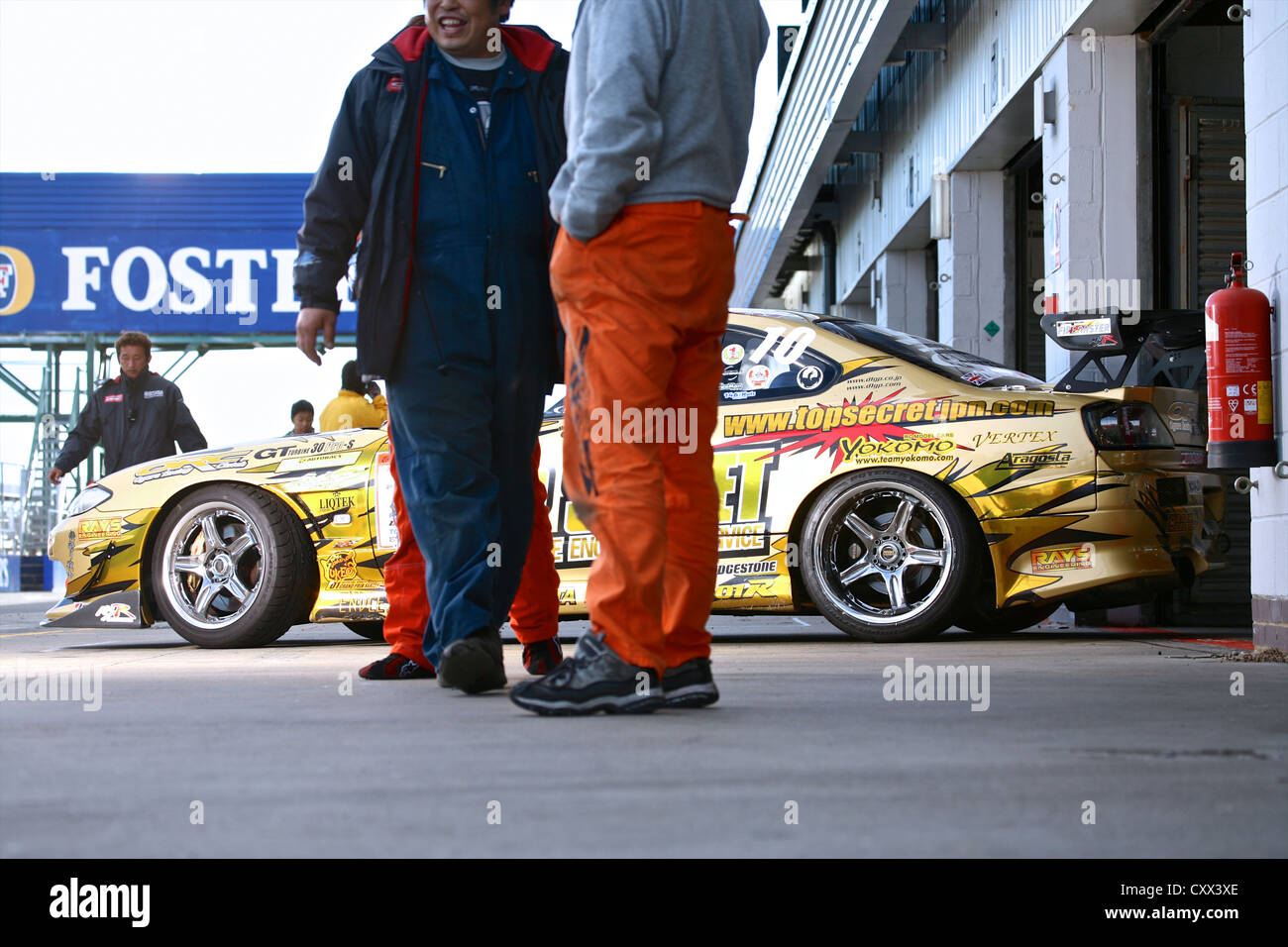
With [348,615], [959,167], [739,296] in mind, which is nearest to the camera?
[348,615]

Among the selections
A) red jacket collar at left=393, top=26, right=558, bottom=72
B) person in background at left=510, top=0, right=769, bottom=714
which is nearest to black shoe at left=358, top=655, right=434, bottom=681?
person in background at left=510, top=0, right=769, bottom=714

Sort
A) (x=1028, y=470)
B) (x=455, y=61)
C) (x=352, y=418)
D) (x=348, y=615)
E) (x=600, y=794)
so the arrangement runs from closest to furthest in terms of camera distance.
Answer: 1. (x=600, y=794)
2. (x=455, y=61)
3. (x=1028, y=470)
4. (x=348, y=615)
5. (x=352, y=418)

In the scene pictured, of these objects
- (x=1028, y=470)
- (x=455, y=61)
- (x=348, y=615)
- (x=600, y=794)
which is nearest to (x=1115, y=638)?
(x=1028, y=470)

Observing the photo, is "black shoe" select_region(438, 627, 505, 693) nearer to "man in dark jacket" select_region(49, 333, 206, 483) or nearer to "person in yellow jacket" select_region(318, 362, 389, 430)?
"person in yellow jacket" select_region(318, 362, 389, 430)

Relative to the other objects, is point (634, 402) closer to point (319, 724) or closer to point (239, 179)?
point (319, 724)

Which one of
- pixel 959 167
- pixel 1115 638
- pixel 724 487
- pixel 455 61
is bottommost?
pixel 1115 638

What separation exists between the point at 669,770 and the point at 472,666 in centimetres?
142

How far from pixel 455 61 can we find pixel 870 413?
8.35ft

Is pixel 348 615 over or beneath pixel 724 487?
beneath

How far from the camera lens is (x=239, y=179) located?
27000 millimetres

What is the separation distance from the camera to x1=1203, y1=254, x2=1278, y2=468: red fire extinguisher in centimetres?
550

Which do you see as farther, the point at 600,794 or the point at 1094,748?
the point at 1094,748

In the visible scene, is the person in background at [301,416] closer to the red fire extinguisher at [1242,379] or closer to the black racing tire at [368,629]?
the black racing tire at [368,629]

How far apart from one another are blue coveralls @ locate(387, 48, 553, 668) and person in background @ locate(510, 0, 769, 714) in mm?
687
